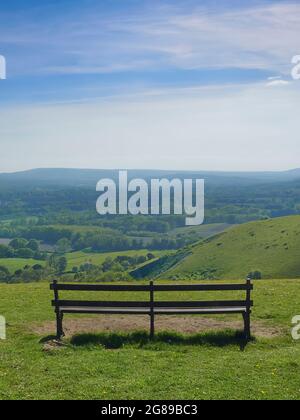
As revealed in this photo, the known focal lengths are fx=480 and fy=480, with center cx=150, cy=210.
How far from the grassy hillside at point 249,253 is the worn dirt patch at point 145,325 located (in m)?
110

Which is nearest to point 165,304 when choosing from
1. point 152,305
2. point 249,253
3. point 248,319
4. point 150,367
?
point 152,305

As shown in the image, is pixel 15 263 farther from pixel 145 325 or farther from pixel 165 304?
pixel 165 304

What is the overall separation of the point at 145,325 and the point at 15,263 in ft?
564

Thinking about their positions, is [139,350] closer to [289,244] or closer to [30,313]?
[30,313]

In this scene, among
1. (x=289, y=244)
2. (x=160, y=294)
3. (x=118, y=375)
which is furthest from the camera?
(x=289, y=244)

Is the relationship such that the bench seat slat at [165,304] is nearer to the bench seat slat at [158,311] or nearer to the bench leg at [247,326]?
the bench seat slat at [158,311]

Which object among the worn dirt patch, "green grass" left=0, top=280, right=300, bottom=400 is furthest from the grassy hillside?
"green grass" left=0, top=280, right=300, bottom=400

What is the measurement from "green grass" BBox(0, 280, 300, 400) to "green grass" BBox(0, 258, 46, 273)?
153 metres

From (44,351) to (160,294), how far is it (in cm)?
1246

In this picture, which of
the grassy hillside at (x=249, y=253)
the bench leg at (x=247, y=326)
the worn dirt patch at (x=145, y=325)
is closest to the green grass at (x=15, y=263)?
the grassy hillside at (x=249, y=253)

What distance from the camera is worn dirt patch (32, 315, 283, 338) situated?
17.3 metres

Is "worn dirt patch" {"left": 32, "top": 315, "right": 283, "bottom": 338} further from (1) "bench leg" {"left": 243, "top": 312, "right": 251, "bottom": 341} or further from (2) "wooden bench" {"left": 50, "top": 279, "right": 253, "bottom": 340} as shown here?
(2) "wooden bench" {"left": 50, "top": 279, "right": 253, "bottom": 340}
